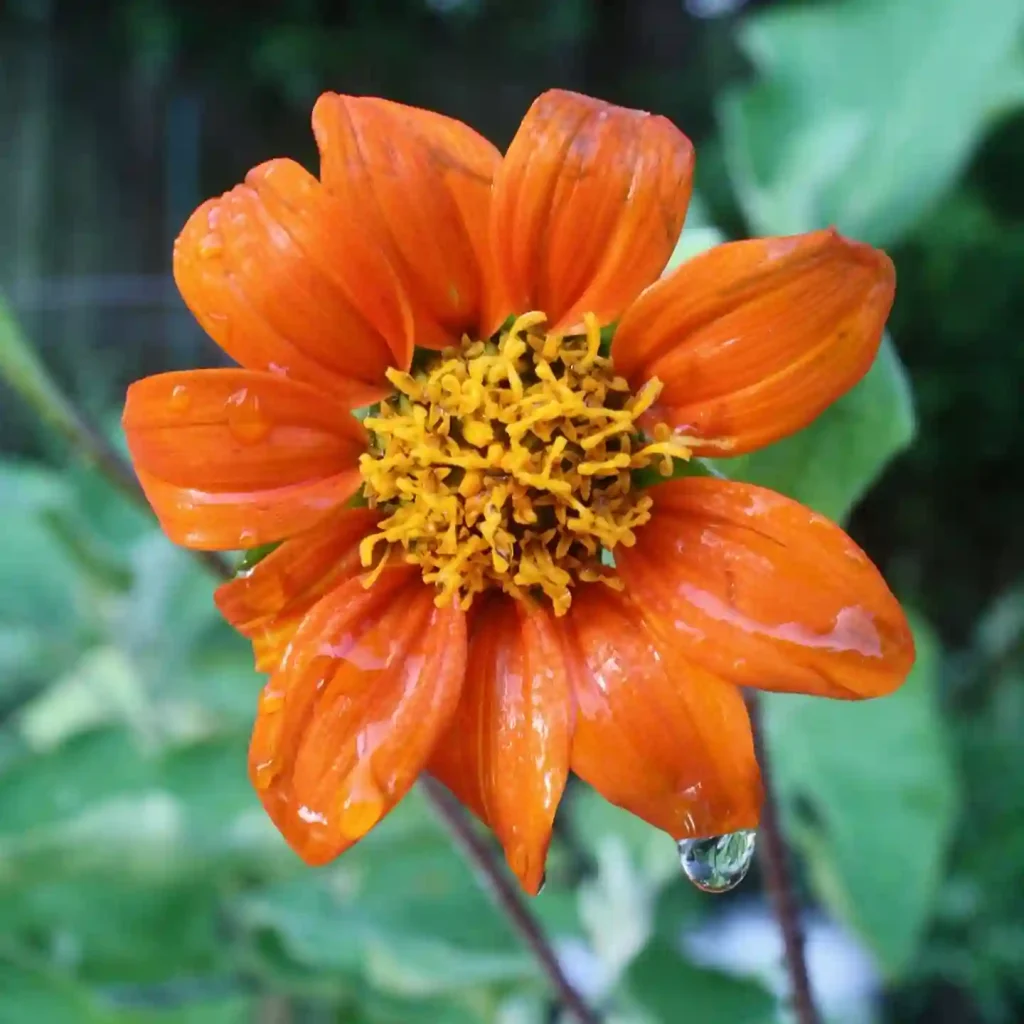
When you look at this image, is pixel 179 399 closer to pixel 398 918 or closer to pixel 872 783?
pixel 398 918

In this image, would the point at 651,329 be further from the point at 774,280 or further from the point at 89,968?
the point at 89,968

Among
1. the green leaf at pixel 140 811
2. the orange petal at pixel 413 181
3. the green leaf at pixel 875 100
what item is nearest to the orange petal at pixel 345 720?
the orange petal at pixel 413 181

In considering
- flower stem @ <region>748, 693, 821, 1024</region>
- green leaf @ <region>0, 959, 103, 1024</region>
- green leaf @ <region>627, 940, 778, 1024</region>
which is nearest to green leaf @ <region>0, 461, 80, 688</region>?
green leaf @ <region>0, 959, 103, 1024</region>

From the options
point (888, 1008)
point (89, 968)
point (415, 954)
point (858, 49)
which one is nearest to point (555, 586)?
point (415, 954)

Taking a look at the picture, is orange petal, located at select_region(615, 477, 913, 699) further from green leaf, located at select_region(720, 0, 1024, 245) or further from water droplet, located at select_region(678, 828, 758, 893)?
green leaf, located at select_region(720, 0, 1024, 245)

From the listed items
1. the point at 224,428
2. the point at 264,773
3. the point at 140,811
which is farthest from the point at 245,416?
the point at 140,811
